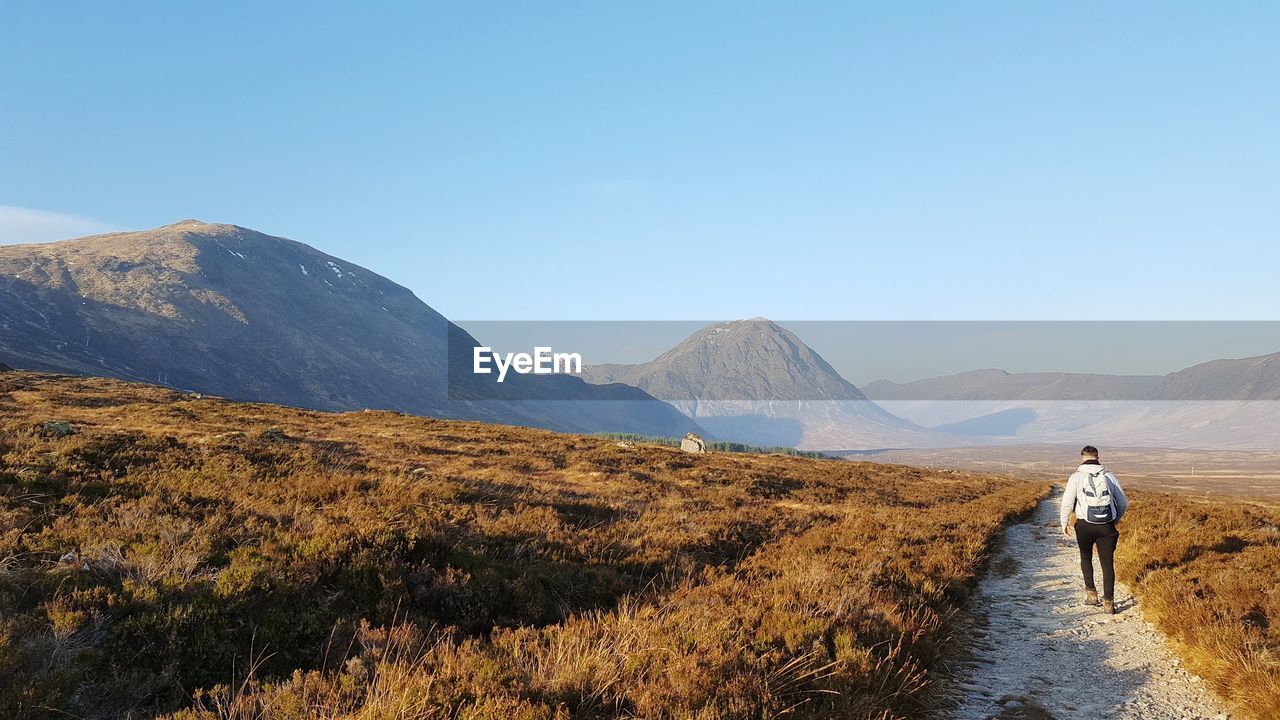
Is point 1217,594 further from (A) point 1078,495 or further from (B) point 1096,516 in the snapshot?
(A) point 1078,495

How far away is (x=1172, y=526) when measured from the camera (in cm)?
1558

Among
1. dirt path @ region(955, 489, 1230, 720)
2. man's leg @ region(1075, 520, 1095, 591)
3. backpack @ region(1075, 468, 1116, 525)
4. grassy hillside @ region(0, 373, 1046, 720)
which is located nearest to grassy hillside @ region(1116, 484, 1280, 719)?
dirt path @ region(955, 489, 1230, 720)

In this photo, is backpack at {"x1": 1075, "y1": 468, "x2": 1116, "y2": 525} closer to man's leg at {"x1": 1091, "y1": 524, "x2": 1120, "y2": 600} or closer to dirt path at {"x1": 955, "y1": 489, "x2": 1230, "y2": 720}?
man's leg at {"x1": 1091, "y1": 524, "x2": 1120, "y2": 600}

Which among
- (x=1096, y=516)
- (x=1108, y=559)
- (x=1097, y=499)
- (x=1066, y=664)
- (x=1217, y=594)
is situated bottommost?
(x=1066, y=664)

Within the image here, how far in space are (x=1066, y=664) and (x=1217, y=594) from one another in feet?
11.6

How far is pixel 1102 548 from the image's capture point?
33.6 ft

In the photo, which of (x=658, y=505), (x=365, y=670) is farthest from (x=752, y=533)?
(x=365, y=670)

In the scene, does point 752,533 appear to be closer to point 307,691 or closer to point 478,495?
point 478,495

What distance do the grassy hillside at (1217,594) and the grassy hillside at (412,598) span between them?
272 centimetres

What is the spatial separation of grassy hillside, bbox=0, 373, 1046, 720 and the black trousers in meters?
2.04

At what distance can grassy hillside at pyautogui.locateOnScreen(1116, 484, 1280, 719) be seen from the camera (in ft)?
21.5

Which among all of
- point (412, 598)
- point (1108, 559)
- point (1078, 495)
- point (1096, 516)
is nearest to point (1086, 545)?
point (1108, 559)

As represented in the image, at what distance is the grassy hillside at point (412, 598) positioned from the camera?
5.09 m

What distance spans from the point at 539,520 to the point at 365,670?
6.46 m
